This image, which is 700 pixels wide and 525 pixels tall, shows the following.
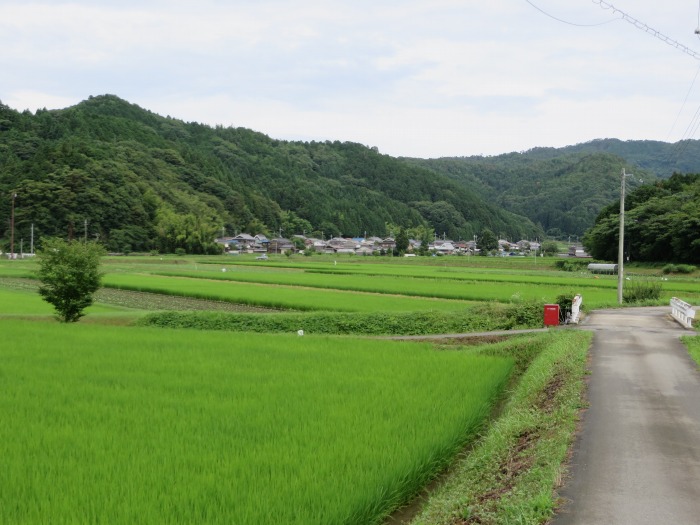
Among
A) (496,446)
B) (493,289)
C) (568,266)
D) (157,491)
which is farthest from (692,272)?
(157,491)

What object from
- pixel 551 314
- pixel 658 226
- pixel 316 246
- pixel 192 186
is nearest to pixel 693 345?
pixel 551 314

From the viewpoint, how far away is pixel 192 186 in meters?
128

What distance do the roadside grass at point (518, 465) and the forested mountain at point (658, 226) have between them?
5204 cm

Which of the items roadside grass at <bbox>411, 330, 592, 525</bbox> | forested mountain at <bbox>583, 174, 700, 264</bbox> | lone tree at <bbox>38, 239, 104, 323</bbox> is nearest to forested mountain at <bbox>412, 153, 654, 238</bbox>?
forested mountain at <bbox>583, 174, 700, 264</bbox>

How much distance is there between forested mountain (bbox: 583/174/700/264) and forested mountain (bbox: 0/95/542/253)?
5848 centimetres

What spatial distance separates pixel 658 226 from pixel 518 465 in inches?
2407

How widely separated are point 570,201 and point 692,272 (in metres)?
123

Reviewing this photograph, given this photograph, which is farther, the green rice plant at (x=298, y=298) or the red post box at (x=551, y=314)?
the green rice plant at (x=298, y=298)

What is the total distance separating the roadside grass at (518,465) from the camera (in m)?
5.59

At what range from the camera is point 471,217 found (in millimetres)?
170875

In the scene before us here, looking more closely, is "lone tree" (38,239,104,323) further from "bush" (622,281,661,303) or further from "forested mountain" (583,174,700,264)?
"forested mountain" (583,174,700,264)

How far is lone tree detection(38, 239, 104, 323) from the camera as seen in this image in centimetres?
2238

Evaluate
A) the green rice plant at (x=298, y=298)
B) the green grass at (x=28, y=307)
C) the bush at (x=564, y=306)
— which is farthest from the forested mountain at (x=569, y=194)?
the green grass at (x=28, y=307)

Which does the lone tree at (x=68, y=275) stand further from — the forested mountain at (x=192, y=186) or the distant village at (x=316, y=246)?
the distant village at (x=316, y=246)
